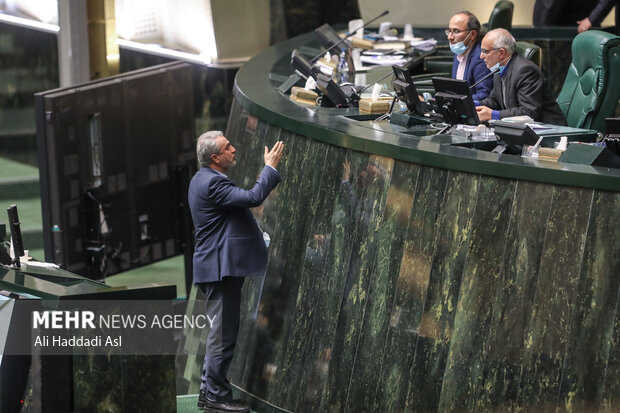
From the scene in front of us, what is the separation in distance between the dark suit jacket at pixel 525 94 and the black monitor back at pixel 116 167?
11.8 feet

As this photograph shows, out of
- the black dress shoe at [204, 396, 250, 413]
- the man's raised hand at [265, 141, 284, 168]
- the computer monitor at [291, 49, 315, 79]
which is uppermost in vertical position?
the computer monitor at [291, 49, 315, 79]

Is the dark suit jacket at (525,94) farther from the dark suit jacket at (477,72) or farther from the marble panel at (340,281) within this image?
the marble panel at (340,281)

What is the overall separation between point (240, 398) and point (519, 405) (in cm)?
170

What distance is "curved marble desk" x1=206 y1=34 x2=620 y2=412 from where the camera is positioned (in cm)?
486

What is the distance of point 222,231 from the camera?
568 cm

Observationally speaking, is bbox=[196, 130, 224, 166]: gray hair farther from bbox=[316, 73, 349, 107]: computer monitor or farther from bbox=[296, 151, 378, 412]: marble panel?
bbox=[316, 73, 349, 107]: computer monitor

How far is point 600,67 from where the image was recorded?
6.88 meters

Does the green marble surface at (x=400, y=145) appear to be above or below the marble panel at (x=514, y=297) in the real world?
above

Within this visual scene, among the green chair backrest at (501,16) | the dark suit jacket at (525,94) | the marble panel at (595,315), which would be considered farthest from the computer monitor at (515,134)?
the green chair backrest at (501,16)

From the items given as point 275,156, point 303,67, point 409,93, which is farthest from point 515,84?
point 275,156

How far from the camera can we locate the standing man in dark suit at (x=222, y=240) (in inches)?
221

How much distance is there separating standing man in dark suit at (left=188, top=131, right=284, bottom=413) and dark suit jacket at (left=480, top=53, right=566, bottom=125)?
1.48 meters

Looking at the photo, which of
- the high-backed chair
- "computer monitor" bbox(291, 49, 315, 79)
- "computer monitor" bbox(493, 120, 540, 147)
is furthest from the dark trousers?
the high-backed chair

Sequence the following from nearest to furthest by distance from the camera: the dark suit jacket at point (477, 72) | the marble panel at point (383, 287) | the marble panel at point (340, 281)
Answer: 1. the marble panel at point (383, 287)
2. the marble panel at point (340, 281)
3. the dark suit jacket at point (477, 72)
